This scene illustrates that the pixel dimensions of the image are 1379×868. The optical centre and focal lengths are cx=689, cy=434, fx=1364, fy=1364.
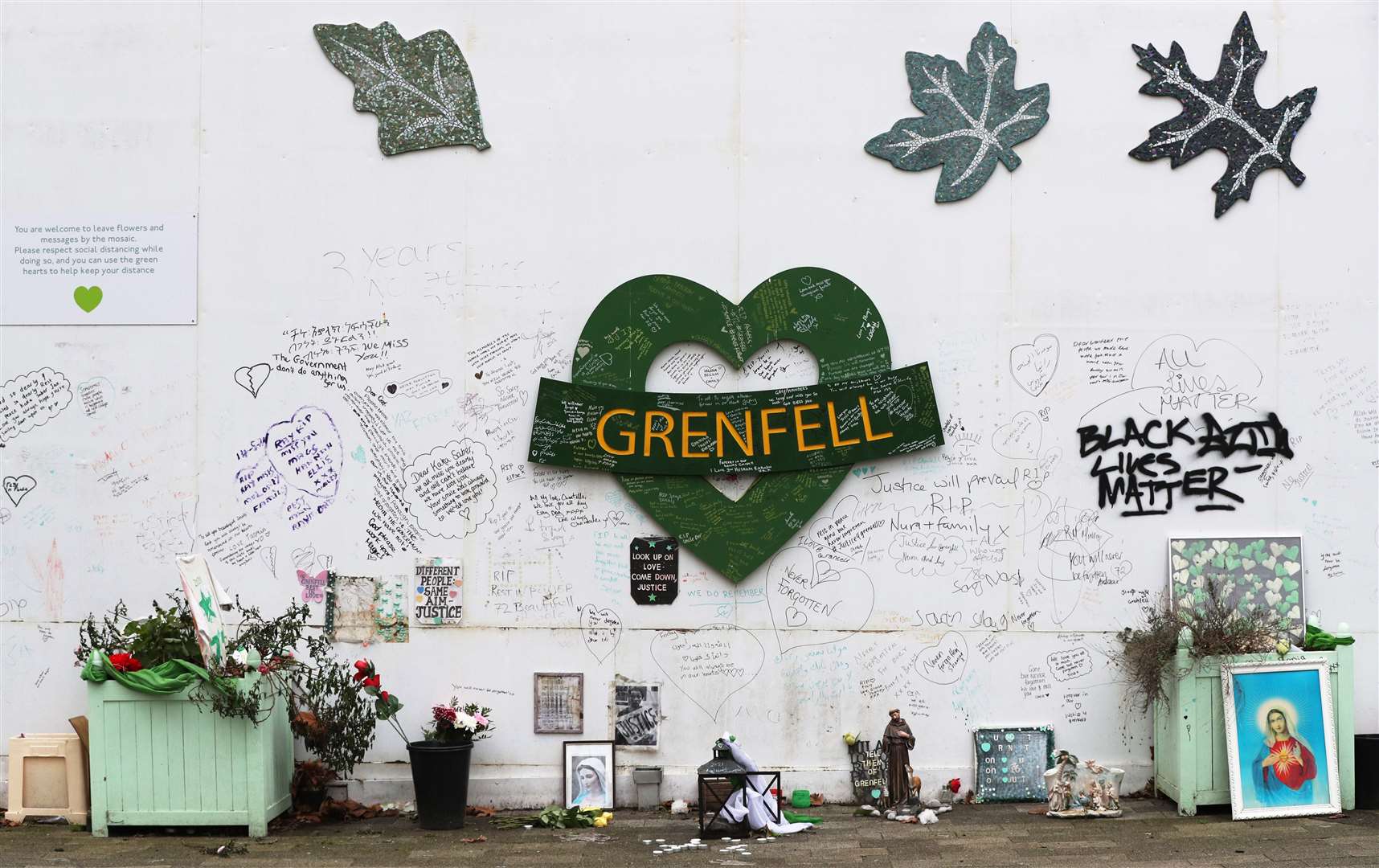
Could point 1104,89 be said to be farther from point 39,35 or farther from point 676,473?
point 39,35

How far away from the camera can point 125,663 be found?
792cm

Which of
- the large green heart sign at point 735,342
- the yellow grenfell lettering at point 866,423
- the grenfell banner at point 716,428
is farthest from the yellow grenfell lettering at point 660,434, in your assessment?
the yellow grenfell lettering at point 866,423

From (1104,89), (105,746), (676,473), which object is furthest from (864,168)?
(105,746)

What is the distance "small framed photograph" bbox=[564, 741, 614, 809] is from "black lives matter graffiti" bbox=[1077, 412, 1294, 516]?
139 inches

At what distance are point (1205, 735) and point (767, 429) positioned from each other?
127 inches

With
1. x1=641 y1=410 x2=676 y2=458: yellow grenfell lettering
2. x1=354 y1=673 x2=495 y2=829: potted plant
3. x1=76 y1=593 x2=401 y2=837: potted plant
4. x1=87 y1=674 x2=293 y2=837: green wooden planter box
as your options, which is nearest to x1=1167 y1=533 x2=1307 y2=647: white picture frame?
x1=641 y1=410 x2=676 y2=458: yellow grenfell lettering

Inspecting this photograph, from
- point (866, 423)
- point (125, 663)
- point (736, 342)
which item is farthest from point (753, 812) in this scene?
point (125, 663)

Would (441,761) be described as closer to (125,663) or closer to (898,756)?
(125,663)

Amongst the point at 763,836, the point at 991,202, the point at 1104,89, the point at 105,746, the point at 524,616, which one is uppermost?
the point at 1104,89

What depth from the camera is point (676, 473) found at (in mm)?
8641

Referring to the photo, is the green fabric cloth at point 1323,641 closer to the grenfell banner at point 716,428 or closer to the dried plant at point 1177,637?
the dried plant at point 1177,637

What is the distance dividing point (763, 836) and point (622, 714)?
1.25 metres

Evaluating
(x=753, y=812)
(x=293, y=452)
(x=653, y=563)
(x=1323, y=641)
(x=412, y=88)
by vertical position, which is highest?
(x=412, y=88)

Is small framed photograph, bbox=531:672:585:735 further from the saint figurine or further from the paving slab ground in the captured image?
the saint figurine
